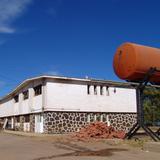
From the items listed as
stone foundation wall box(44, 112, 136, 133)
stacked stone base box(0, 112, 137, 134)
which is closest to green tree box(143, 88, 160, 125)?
stacked stone base box(0, 112, 137, 134)

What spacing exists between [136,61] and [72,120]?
17.6 metres

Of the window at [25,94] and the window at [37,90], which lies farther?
the window at [25,94]

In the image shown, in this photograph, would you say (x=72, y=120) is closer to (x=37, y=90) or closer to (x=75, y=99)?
(x=75, y=99)

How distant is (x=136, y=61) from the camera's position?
18.0 meters

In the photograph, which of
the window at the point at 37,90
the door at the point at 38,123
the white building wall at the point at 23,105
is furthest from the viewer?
the white building wall at the point at 23,105

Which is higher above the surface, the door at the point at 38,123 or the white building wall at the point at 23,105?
the white building wall at the point at 23,105

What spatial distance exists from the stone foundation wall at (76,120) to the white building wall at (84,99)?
1.66 feet

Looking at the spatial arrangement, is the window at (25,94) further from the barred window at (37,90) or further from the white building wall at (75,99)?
the barred window at (37,90)

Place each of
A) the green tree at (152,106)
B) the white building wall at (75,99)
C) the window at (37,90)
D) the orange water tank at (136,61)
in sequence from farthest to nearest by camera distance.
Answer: the green tree at (152,106) < the window at (37,90) < the white building wall at (75,99) < the orange water tank at (136,61)

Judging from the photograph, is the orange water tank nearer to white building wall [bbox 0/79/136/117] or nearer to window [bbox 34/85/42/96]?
white building wall [bbox 0/79/136/117]

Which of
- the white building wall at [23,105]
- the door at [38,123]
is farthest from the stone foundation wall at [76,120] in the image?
the white building wall at [23,105]

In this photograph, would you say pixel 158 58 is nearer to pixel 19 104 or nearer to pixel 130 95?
pixel 130 95

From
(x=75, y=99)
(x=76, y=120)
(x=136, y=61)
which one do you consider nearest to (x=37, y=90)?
(x=75, y=99)

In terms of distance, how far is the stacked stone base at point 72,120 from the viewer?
33281 millimetres
